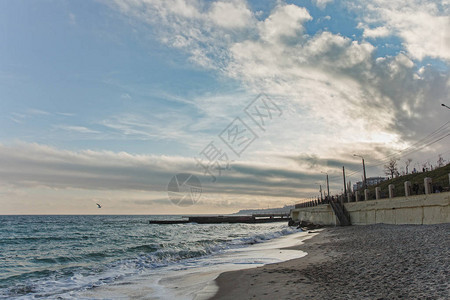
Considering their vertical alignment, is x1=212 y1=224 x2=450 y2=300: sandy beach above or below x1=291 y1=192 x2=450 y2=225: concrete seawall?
below

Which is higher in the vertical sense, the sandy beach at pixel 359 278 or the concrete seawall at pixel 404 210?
the concrete seawall at pixel 404 210

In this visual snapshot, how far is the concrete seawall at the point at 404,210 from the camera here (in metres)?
21.8

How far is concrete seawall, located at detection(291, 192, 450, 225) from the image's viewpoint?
860 inches

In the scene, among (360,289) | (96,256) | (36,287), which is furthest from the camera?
(96,256)

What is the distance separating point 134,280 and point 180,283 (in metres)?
2.64

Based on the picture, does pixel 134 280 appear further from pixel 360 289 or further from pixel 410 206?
pixel 410 206

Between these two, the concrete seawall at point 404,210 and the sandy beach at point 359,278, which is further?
the concrete seawall at point 404,210

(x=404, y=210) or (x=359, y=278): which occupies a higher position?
(x=404, y=210)

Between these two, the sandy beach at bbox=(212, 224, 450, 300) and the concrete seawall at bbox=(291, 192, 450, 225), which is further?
the concrete seawall at bbox=(291, 192, 450, 225)

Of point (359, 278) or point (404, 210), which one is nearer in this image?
point (359, 278)

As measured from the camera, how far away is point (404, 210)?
26.3m

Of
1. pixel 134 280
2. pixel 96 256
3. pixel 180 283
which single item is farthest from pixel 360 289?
pixel 96 256

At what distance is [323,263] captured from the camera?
12195 mm

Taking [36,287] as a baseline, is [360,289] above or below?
above
